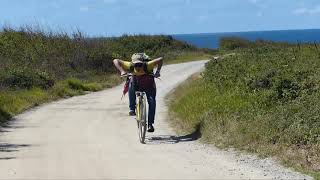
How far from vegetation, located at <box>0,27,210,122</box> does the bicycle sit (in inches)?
198

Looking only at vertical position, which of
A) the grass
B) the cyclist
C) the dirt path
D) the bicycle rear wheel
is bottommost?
the grass

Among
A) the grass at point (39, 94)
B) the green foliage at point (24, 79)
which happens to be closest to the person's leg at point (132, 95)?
the grass at point (39, 94)

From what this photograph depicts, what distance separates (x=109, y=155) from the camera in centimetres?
1028

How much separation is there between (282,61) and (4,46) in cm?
1819

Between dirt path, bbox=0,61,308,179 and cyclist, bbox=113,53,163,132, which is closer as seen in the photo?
dirt path, bbox=0,61,308,179

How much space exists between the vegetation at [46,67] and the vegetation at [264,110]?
5316 mm

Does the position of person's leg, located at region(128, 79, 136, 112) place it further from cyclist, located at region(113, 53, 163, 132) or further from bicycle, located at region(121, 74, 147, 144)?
bicycle, located at region(121, 74, 147, 144)

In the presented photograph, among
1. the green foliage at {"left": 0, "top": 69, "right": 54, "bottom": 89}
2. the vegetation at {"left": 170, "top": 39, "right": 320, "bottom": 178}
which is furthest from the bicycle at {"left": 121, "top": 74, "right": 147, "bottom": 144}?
the green foliage at {"left": 0, "top": 69, "right": 54, "bottom": 89}

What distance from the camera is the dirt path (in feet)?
28.6

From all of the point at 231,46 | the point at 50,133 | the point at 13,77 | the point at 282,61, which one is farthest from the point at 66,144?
the point at 231,46

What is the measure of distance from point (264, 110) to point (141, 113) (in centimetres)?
249

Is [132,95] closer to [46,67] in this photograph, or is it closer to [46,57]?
[46,67]

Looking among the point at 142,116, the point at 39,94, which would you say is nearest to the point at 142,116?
the point at 142,116

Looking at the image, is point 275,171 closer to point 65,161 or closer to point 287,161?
point 287,161
